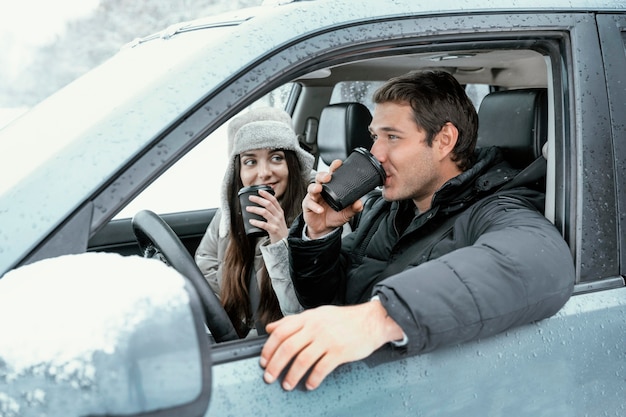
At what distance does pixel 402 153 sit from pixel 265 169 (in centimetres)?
59

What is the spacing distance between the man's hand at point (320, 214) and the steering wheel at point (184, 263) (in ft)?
1.49

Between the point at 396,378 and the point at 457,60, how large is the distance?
1262 mm

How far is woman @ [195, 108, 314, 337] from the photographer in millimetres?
2408

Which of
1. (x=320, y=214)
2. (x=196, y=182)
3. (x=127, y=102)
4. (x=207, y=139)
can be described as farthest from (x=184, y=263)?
(x=196, y=182)

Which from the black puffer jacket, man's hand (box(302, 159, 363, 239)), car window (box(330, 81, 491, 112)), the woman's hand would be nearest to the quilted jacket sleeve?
the black puffer jacket

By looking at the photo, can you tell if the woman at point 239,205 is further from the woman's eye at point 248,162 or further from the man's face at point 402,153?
the man's face at point 402,153

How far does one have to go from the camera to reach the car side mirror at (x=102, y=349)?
1.01 meters

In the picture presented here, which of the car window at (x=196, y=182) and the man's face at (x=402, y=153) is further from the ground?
the car window at (x=196, y=182)

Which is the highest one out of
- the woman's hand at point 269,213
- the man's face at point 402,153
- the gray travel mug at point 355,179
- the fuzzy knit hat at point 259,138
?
the fuzzy knit hat at point 259,138

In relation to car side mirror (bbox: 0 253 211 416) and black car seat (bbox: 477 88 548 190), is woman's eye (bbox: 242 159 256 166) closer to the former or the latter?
black car seat (bbox: 477 88 548 190)

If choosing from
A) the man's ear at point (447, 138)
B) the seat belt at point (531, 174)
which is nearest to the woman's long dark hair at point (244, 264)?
the man's ear at point (447, 138)

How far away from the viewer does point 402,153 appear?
224 cm

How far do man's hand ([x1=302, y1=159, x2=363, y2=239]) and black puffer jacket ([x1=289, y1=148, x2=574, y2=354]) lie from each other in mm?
42

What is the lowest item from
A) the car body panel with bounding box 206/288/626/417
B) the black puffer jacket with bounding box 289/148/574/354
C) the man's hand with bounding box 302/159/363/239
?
the car body panel with bounding box 206/288/626/417
